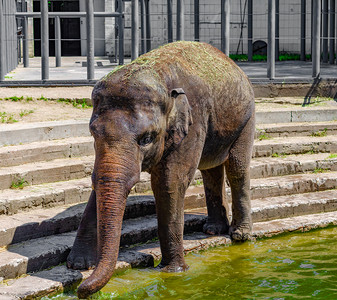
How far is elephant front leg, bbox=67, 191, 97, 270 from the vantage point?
5.75 m

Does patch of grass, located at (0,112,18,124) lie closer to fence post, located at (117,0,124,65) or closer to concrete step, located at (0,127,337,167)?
concrete step, located at (0,127,337,167)

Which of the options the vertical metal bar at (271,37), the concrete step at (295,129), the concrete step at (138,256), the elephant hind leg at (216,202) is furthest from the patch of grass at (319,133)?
the elephant hind leg at (216,202)

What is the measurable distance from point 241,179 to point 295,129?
3358 millimetres

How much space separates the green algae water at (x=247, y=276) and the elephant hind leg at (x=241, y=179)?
19 centimetres

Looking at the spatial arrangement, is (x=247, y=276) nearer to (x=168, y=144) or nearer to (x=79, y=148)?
(x=168, y=144)

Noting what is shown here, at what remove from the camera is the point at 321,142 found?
9531mm

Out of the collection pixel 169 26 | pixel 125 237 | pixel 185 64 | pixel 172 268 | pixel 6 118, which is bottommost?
pixel 172 268

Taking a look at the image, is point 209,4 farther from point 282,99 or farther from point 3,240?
point 3,240

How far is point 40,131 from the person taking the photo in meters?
8.43

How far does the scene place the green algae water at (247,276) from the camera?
5.58m

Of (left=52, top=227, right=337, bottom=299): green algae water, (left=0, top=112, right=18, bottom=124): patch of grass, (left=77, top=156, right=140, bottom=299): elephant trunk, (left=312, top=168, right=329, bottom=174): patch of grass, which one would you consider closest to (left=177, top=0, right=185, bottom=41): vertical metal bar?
(left=0, top=112, right=18, bottom=124): patch of grass

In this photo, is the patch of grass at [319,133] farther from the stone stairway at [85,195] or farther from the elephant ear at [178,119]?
the elephant ear at [178,119]

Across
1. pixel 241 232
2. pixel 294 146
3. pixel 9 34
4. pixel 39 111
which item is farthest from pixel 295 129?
pixel 9 34

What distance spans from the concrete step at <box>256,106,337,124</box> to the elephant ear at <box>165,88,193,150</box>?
464 cm
